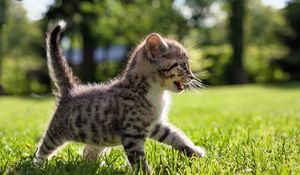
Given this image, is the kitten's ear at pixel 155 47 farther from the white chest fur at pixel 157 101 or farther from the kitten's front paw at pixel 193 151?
the kitten's front paw at pixel 193 151

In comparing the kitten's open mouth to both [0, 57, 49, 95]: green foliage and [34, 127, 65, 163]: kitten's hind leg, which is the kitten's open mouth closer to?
[34, 127, 65, 163]: kitten's hind leg

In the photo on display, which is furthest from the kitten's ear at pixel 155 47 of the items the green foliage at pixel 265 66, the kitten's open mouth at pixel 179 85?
the green foliage at pixel 265 66

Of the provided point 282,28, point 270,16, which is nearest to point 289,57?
point 282,28

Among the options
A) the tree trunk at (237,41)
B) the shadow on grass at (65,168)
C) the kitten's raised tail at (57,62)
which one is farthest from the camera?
the tree trunk at (237,41)

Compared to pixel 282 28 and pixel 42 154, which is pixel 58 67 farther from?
pixel 282 28

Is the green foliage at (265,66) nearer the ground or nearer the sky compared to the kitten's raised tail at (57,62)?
nearer the sky

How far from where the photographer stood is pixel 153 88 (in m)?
4.07

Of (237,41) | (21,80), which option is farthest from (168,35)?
(21,80)

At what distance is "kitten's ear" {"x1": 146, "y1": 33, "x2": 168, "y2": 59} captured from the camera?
157 inches

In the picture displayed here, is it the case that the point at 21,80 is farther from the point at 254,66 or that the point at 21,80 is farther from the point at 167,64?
the point at 167,64

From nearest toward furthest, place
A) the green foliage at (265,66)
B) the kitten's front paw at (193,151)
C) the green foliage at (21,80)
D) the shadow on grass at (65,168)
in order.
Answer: the shadow on grass at (65,168) < the kitten's front paw at (193,151) < the green foliage at (21,80) < the green foliage at (265,66)

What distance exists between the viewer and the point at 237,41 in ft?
109

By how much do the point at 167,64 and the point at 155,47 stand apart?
0.59ft

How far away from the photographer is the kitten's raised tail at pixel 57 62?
4.89m
